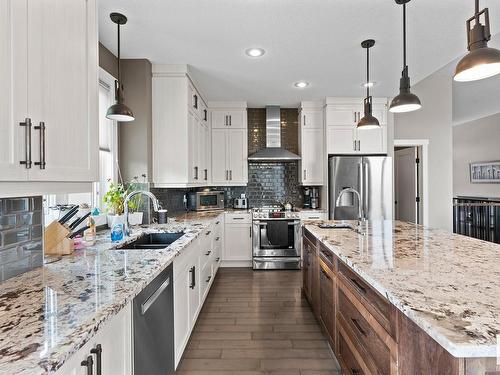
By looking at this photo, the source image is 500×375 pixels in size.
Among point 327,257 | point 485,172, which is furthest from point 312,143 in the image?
point 485,172

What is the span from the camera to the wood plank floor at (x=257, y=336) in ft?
6.72

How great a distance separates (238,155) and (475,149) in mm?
6998

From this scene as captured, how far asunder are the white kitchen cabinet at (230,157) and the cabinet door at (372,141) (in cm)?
185

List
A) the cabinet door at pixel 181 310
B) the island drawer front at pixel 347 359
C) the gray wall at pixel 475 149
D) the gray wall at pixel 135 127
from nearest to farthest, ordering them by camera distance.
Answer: the island drawer front at pixel 347 359 → the cabinet door at pixel 181 310 → the gray wall at pixel 135 127 → the gray wall at pixel 475 149

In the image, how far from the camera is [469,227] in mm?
5684

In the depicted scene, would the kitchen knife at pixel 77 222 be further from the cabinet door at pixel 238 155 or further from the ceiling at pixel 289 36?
the cabinet door at pixel 238 155

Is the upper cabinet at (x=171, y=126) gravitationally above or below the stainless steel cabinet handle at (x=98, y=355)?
above

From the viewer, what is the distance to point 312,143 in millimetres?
4812

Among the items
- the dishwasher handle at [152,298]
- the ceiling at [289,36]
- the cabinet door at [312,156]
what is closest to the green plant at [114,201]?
the dishwasher handle at [152,298]

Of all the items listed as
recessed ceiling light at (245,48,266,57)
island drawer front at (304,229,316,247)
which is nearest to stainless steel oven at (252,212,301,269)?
island drawer front at (304,229,316,247)

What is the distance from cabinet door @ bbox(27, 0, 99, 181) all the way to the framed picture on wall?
8.87 m

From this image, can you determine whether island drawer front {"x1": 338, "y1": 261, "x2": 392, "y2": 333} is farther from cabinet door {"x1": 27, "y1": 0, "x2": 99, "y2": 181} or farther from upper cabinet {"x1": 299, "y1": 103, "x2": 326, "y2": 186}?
upper cabinet {"x1": 299, "y1": 103, "x2": 326, "y2": 186}

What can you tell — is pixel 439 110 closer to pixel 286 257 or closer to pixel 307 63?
pixel 307 63

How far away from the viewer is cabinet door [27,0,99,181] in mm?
1050
